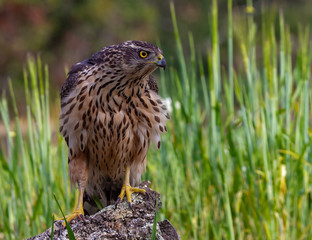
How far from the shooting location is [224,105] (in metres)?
4.18

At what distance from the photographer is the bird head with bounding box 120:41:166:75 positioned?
2867mm

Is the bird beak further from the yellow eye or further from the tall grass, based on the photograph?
the tall grass

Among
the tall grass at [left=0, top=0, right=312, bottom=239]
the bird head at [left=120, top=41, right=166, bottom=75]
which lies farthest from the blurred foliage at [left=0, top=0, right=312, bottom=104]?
the bird head at [left=120, top=41, right=166, bottom=75]

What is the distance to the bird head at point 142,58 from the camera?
2.87 meters

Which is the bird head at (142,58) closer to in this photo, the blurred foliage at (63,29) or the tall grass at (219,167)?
the tall grass at (219,167)

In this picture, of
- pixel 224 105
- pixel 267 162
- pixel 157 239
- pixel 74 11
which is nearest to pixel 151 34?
pixel 74 11

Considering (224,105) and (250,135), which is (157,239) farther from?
(224,105)

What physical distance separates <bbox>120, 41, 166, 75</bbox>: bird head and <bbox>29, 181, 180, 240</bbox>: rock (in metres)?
0.73

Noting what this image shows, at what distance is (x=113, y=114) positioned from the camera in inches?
119

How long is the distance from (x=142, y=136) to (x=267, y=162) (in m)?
0.86

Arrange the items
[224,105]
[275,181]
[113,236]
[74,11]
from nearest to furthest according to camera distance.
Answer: [113,236] < [275,181] < [224,105] < [74,11]

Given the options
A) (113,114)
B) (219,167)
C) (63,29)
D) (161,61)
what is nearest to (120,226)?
(113,114)

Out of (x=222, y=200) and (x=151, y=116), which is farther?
(x=222, y=200)

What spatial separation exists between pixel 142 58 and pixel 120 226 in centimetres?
91
